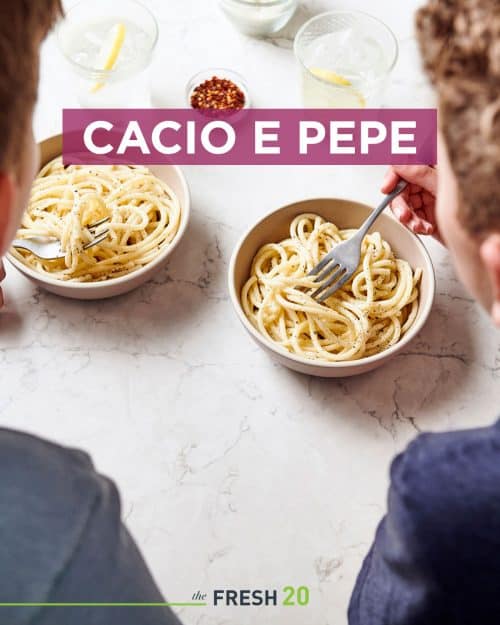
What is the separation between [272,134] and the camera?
5.10ft

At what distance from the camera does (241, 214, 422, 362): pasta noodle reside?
4.22 feet

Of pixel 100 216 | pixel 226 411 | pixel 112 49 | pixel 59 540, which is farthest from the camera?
pixel 112 49

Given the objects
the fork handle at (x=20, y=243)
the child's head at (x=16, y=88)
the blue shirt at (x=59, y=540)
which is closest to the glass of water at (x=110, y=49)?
the fork handle at (x=20, y=243)

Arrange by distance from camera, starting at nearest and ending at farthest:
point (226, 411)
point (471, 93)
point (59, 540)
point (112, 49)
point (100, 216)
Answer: point (471, 93), point (59, 540), point (226, 411), point (100, 216), point (112, 49)

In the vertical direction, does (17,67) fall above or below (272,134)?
above

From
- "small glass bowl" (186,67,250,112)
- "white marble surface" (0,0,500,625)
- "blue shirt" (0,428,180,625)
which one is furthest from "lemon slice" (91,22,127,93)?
"blue shirt" (0,428,180,625)

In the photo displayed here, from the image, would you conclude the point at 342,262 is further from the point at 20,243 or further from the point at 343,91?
the point at 20,243

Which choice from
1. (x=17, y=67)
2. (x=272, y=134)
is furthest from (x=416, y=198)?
(x=17, y=67)

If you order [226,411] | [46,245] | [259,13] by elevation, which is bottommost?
[226,411]

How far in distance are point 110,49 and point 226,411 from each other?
2.44 ft

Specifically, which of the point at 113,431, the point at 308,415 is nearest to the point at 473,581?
the point at 308,415

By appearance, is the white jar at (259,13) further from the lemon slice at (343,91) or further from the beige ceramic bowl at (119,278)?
the beige ceramic bowl at (119,278)

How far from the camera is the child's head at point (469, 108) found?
0.65 meters

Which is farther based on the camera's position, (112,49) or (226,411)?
(112,49)
